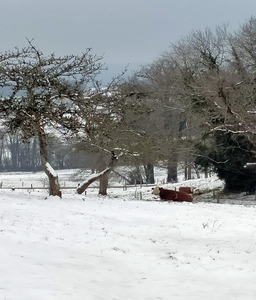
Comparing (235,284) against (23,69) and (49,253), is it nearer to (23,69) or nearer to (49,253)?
(49,253)

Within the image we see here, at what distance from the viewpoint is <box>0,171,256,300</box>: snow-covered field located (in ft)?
19.4

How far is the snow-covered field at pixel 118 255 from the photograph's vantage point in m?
5.91

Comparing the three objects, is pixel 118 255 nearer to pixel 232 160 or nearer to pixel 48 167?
pixel 48 167

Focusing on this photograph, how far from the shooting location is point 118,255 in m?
8.41

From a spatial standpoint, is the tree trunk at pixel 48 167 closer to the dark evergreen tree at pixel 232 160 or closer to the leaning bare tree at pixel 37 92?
the leaning bare tree at pixel 37 92

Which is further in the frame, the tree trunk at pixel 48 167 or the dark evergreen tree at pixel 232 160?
the dark evergreen tree at pixel 232 160

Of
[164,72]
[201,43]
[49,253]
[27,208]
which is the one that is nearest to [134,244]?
[49,253]

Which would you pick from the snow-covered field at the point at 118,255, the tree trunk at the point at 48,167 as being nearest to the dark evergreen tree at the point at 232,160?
the tree trunk at the point at 48,167

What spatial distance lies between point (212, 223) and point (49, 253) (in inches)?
293

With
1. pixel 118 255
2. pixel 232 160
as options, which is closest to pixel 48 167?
pixel 118 255

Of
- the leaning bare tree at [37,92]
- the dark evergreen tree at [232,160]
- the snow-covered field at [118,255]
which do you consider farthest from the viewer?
the dark evergreen tree at [232,160]

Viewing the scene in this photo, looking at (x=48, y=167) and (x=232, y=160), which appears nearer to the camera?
(x=48, y=167)

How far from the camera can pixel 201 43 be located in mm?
39281

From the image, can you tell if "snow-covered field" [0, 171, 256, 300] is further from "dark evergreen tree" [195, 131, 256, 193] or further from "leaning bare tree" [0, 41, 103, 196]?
"dark evergreen tree" [195, 131, 256, 193]
